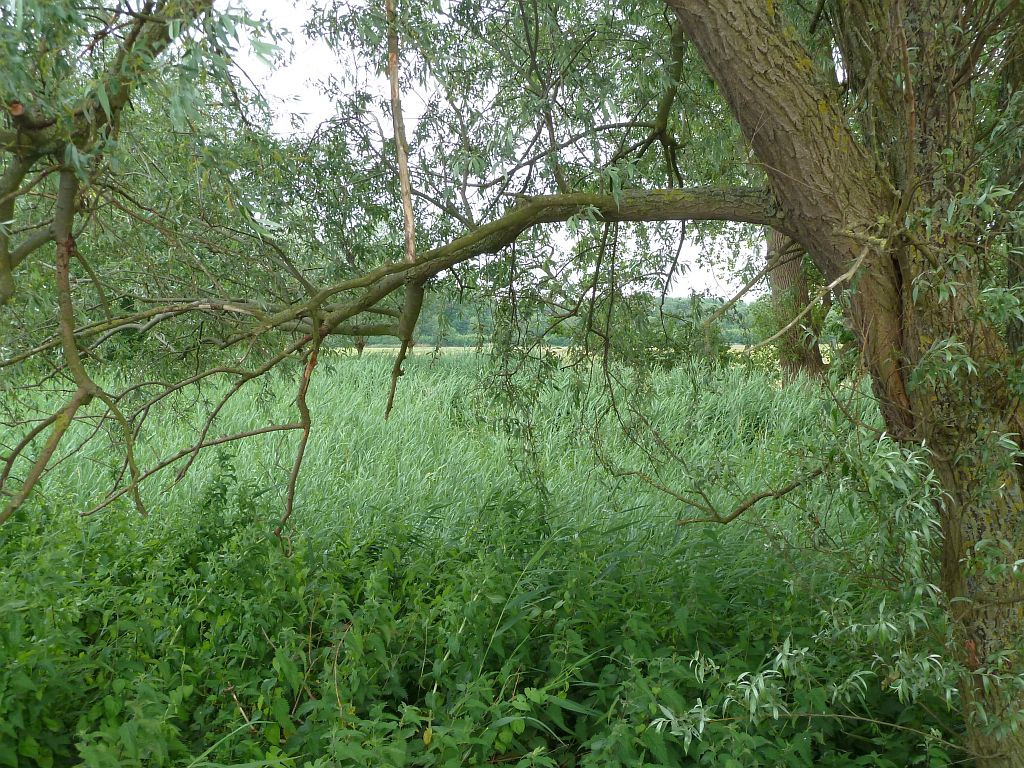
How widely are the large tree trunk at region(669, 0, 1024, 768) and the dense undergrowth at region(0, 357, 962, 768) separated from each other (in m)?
0.20

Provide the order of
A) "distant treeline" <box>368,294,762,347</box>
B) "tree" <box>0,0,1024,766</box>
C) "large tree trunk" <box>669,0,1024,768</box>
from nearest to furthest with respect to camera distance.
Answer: "tree" <box>0,0,1024,766</box> < "large tree trunk" <box>669,0,1024,768</box> < "distant treeline" <box>368,294,762,347</box>

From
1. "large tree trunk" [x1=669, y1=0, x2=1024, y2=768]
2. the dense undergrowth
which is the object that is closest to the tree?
"large tree trunk" [x1=669, y1=0, x2=1024, y2=768]

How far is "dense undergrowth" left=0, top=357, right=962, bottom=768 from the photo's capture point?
9.12 feet

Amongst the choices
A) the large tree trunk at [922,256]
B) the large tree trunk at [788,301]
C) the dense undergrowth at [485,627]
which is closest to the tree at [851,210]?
the large tree trunk at [922,256]

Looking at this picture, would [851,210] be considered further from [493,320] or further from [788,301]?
[788,301]

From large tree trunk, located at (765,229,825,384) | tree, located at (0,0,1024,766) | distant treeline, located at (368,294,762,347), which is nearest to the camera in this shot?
tree, located at (0,0,1024,766)

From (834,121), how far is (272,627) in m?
3.15

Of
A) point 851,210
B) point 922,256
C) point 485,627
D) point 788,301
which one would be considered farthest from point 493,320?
point 788,301

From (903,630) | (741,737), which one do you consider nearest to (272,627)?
(741,737)

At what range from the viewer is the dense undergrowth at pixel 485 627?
278cm

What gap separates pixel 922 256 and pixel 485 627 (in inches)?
92.1

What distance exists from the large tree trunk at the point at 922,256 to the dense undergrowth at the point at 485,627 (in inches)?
8.1

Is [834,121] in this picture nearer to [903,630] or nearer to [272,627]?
[903,630]

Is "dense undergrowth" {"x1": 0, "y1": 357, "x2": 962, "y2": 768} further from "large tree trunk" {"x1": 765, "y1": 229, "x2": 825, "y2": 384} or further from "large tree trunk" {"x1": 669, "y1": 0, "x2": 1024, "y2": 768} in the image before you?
"large tree trunk" {"x1": 765, "y1": 229, "x2": 825, "y2": 384}
